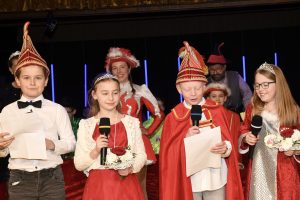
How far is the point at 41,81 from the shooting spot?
13.7ft

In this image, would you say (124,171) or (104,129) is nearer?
(104,129)

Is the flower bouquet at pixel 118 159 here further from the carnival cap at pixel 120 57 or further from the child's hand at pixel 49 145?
the carnival cap at pixel 120 57

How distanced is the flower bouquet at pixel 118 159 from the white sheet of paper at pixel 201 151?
44cm

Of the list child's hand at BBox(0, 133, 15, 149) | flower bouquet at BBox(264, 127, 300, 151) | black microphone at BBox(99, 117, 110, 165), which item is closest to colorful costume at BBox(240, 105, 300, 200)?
flower bouquet at BBox(264, 127, 300, 151)

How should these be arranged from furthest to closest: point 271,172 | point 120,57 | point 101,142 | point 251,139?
1. point 120,57
2. point 271,172
3. point 251,139
4. point 101,142

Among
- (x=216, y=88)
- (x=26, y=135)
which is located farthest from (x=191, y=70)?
(x=216, y=88)

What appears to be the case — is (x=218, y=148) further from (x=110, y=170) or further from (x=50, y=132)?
(x=50, y=132)

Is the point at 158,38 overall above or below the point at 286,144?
above

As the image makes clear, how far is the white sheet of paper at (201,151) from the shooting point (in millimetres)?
4098

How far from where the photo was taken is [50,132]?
4.13 metres

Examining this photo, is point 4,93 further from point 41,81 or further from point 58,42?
point 58,42

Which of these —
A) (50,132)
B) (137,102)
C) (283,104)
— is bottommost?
(50,132)

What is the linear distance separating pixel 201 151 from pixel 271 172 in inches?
22.9

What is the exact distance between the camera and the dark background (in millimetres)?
8625
